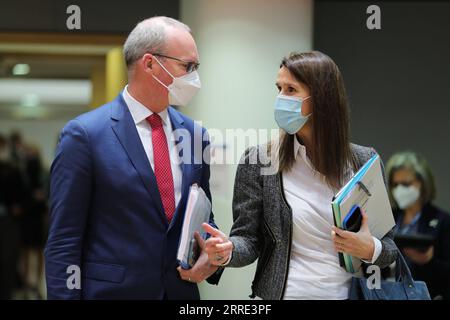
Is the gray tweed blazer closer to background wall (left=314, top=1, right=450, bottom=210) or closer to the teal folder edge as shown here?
the teal folder edge

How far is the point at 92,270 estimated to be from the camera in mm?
1860

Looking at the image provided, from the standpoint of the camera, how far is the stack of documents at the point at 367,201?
176 cm

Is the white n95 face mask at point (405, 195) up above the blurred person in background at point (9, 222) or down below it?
above

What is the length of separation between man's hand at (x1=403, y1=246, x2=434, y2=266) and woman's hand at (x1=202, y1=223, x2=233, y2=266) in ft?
5.90

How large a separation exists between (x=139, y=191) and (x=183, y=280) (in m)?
0.30

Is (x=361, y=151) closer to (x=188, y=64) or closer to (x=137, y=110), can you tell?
(x=188, y=64)

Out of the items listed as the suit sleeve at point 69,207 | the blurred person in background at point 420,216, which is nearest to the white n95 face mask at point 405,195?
the blurred person in background at point 420,216

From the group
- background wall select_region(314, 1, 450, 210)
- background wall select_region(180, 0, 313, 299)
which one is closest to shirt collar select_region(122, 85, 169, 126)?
background wall select_region(180, 0, 313, 299)

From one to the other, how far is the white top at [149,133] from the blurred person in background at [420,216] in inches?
68.4

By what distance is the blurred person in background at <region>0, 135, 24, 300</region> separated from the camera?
4414 mm

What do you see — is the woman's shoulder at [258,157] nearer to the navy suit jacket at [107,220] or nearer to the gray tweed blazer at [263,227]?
the gray tweed blazer at [263,227]

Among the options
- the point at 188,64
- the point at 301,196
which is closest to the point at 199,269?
the point at 301,196

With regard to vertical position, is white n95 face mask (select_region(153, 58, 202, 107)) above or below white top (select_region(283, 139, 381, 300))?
above
